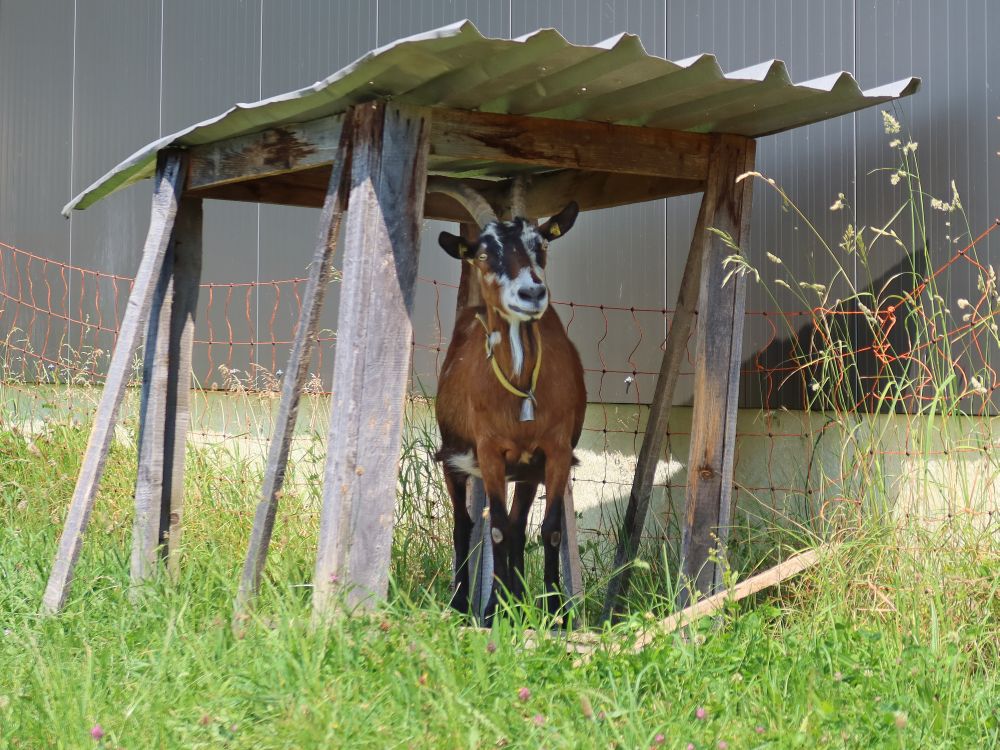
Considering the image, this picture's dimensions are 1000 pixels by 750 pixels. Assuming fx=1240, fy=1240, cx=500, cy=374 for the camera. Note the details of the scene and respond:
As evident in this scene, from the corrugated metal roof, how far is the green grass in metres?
1.82

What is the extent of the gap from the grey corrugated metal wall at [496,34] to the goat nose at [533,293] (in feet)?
6.26

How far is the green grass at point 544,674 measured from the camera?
12.6 ft

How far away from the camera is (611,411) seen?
7641 mm

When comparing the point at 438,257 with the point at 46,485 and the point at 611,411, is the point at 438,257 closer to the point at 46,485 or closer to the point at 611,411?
the point at 611,411

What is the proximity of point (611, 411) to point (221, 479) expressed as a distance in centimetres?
250

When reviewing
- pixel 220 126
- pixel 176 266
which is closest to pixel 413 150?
pixel 220 126

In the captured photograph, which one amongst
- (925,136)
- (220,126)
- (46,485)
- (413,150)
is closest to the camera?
(413,150)

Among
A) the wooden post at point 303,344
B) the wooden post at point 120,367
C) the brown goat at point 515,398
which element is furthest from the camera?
the wooden post at point 120,367

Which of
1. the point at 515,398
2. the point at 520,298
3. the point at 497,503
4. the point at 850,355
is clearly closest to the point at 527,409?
the point at 515,398

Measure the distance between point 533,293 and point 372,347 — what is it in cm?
74

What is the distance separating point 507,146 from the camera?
5.31m

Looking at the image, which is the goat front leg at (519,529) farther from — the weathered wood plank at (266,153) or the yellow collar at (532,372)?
the weathered wood plank at (266,153)

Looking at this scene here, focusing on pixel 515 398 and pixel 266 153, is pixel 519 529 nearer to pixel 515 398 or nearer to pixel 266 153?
pixel 515 398

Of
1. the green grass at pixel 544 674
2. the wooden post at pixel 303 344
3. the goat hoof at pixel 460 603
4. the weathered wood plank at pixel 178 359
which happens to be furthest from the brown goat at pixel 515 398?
the weathered wood plank at pixel 178 359
